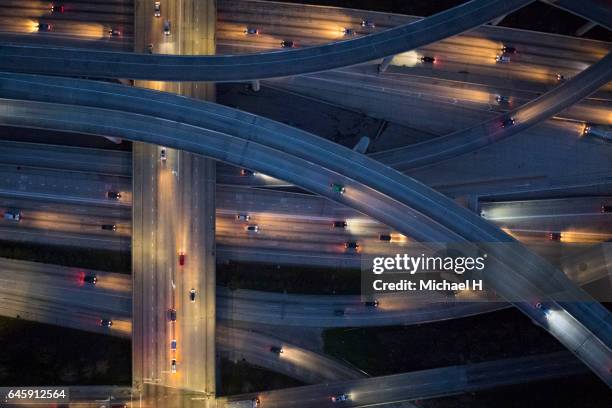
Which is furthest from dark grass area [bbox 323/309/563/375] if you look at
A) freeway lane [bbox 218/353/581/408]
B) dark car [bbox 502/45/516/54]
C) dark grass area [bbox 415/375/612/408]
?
dark car [bbox 502/45/516/54]

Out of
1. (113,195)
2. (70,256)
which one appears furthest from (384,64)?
(70,256)

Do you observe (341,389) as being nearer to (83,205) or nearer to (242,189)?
(242,189)

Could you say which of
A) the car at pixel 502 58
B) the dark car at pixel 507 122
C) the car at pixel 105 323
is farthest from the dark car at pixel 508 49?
the car at pixel 105 323

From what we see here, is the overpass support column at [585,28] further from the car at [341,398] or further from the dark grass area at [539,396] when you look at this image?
the car at [341,398]

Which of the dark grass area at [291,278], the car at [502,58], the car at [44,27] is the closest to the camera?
the dark grass area at [291,278]

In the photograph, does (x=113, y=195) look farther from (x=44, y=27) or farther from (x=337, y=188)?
(x=337, y=188)

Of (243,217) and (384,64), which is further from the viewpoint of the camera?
(243,217)
